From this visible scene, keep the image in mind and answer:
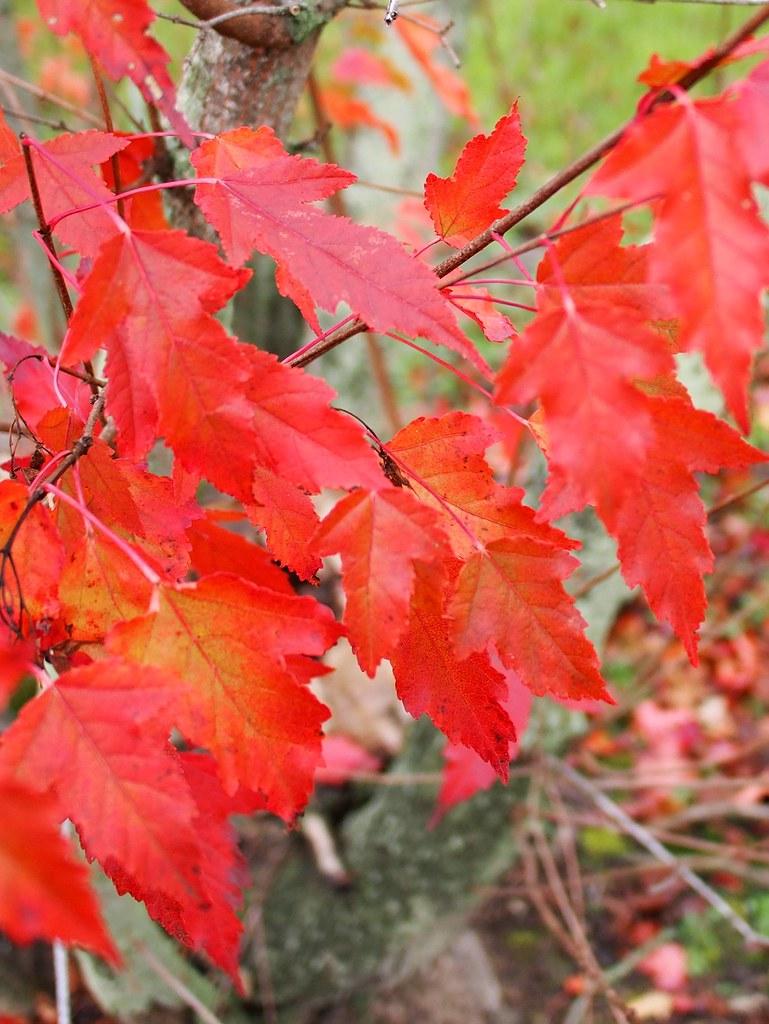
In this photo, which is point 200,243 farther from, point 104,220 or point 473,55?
point 473,55

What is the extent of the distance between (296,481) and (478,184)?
1.06 ft

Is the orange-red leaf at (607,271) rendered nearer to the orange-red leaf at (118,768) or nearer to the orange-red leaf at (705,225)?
the orange-red leaf at (705,225)

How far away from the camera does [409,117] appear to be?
9.96ft

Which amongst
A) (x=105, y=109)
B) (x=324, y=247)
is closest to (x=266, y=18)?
(x=105, y=109)

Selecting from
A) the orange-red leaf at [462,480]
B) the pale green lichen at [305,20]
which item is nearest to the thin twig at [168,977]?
the orange-red leaf at [462,480]

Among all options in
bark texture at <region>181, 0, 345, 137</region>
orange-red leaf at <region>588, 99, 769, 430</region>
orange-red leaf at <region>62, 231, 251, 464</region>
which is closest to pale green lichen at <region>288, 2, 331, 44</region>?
bark texture at <region>181, 0, 345, 137</region>

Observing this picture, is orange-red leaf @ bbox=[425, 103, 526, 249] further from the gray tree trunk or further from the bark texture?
the gray tree trunk

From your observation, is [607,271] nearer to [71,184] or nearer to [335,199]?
[71,184]

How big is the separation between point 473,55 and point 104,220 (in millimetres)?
4839

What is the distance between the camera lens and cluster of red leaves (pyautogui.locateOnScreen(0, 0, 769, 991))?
50 centimetres

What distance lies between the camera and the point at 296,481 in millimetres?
617

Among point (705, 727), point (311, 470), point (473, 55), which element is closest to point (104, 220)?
point (311, 470)

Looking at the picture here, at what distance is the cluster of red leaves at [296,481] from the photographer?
50cm

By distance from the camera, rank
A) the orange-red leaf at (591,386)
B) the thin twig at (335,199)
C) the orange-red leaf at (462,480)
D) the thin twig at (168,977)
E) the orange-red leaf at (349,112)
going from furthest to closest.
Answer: the orange-red leaf at (349,112) < the thin twig at (335,199) < the thin twig at (168,977) < the orange-red leaf at (462,480) < the orange-red leaf at (591,386)
